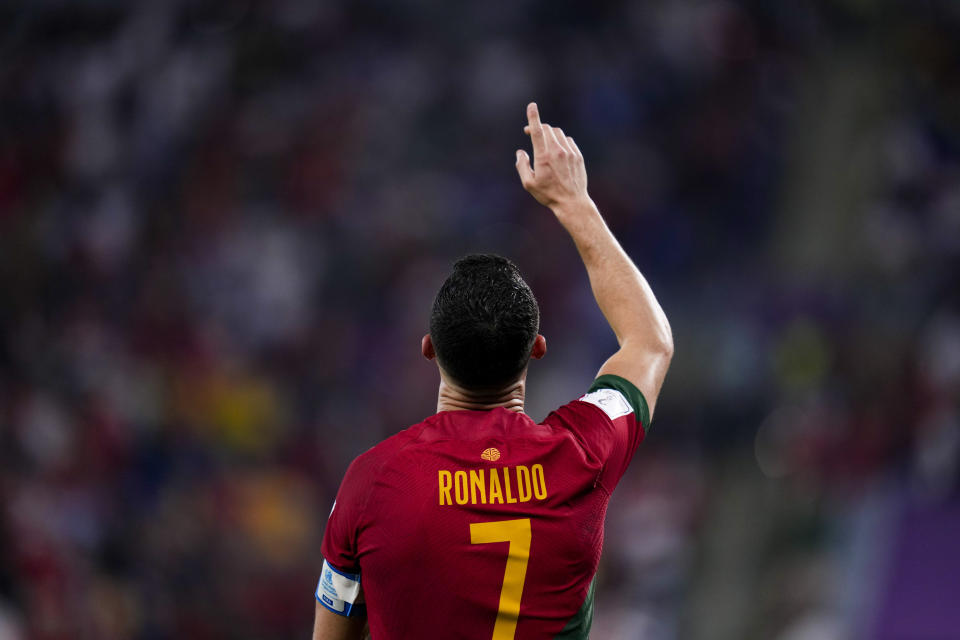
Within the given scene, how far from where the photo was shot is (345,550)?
5.51 feet

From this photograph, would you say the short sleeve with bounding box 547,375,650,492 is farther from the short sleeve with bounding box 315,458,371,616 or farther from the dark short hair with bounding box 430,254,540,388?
the short sleeve with bounding box 315,458,371,616

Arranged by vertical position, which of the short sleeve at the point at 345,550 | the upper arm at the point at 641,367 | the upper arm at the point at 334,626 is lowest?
the upper arm at the point at 334,626

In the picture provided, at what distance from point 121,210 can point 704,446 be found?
536 centimetres

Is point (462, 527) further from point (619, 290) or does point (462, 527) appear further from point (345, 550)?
point (619, 290)

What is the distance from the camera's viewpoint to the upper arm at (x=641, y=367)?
181 cm

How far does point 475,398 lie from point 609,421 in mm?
239

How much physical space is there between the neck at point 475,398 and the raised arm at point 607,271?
18cm

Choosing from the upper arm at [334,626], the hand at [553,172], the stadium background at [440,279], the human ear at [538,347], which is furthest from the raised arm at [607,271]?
the stadium background at [440,279]

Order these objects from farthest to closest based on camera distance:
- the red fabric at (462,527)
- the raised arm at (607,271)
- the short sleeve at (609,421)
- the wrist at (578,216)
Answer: the wrist at (578,216) < the raised arm at (607,271) < the short sleeve at (609,421) < the red fabric at (462,527)

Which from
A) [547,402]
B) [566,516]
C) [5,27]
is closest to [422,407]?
[547,402]

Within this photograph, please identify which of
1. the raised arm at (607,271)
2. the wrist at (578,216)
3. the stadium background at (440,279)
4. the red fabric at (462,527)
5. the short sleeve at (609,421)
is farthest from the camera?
the stadium background at (440,279)

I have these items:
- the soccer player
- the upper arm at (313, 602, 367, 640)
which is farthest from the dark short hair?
the upper arm at (313, 602, 367, 640)

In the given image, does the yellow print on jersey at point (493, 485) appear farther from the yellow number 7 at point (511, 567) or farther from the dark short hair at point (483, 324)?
the dark short hair at point (483, 324)

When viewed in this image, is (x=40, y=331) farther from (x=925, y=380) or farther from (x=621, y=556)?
(x=925, y=380)
